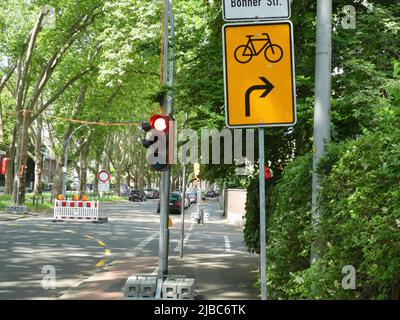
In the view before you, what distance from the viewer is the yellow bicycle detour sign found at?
4367mm

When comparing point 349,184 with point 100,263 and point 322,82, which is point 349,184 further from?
point 100,263

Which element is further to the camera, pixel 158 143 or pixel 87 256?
pixel 87 256

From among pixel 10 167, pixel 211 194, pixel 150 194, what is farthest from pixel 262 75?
pixel 211 194

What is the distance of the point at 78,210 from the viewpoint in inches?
1169

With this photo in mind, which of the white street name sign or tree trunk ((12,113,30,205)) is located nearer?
the white street name sign

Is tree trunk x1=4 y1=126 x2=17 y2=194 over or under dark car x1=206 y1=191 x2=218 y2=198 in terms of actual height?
over

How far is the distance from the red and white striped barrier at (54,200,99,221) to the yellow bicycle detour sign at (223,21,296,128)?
25695mm

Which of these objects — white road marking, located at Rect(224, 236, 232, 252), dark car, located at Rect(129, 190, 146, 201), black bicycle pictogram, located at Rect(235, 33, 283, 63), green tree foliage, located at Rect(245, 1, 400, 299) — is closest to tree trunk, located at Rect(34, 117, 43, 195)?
dark car, located at Rect(129, 190, 146, 201)

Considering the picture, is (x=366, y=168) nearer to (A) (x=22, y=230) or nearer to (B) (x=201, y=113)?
(B) (x=201, y=113)

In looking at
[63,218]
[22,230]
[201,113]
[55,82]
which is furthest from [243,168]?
[55,82]

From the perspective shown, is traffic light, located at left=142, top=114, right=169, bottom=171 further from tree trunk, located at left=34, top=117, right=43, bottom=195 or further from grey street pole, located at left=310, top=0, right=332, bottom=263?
tree trunk, located at left=34, top=117, right=43, bottom=195

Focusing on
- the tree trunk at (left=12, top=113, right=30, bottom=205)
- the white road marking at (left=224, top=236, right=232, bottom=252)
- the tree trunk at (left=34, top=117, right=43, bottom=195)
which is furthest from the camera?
the tree trunk at (left=34, top=117, right=43, bottom=195)

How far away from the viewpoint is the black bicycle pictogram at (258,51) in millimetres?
4375

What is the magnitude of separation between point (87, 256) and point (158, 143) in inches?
285
